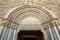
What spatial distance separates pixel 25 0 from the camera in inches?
128

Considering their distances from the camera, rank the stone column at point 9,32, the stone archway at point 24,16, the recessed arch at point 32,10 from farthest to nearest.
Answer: the recessed arch at point 32,10, the stone archway at point 24,16, the stone column at point 9,32

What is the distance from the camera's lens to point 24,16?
3.10 m

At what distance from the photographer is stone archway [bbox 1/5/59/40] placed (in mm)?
2877

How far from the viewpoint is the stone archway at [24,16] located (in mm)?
2877

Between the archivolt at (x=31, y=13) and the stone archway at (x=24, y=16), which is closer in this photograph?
the stone archway at (x=24, y=16)

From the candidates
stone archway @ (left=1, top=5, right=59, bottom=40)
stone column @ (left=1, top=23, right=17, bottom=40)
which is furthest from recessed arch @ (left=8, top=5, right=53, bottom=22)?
stone column @ (left=1, top=23, right=17, bottom=40)

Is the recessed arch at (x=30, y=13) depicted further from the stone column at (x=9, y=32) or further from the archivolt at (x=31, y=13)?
the stone column at (x=9, y=32)

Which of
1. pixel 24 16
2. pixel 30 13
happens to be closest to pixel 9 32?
pixel 24 16

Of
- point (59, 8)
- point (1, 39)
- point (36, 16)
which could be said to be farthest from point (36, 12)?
point (1, 39)

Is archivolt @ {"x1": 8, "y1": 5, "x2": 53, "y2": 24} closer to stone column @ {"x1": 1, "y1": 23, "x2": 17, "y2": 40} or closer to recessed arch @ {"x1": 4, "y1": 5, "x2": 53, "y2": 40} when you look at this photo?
recessed arch @ {"x1": 4, "y1": 5, "x2": 53, "y2": 40}

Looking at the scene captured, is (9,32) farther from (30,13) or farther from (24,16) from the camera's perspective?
(30,13)

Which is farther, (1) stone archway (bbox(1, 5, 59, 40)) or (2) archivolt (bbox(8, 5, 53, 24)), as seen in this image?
(2) archivolt (bbox(8, 5, 53, 24))

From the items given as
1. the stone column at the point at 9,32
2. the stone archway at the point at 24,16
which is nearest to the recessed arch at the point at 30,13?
the stone archway at the point at 24,16

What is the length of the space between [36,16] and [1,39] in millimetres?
1187
